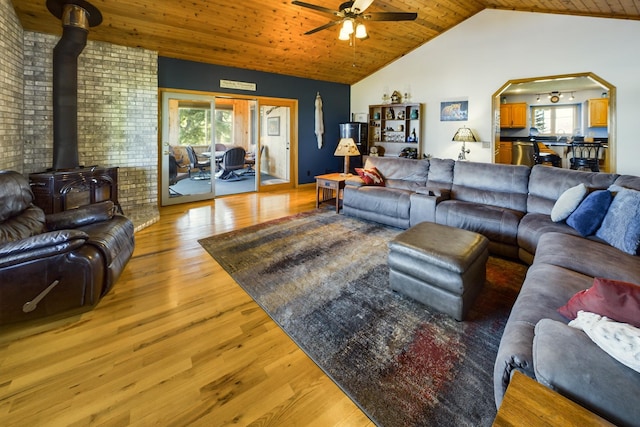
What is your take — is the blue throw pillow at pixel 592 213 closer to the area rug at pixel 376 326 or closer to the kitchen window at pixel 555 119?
the area rug at pixel 376 326

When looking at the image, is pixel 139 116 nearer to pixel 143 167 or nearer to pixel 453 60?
pixel 143 167

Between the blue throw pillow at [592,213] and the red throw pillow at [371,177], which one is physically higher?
the red throw pillow at [371,177]

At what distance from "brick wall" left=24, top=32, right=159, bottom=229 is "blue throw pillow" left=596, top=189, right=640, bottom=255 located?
500 cm

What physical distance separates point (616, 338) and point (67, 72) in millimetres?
5299

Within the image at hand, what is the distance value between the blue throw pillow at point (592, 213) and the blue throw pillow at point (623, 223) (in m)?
0.04

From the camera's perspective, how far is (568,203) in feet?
9.78

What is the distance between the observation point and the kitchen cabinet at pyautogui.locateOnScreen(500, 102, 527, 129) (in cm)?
945

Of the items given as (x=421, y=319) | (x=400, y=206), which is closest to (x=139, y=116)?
(x=400, y=206)

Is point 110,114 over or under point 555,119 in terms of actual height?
under

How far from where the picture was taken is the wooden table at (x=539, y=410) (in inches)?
32.6

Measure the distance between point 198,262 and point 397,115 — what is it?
6003 mm

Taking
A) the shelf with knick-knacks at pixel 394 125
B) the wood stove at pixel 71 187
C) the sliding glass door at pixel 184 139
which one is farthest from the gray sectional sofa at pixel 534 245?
the wood stove at pixel 71 187

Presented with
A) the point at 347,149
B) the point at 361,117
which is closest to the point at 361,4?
the point at 347,149

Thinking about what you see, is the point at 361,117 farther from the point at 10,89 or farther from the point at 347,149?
the point at 10,89
